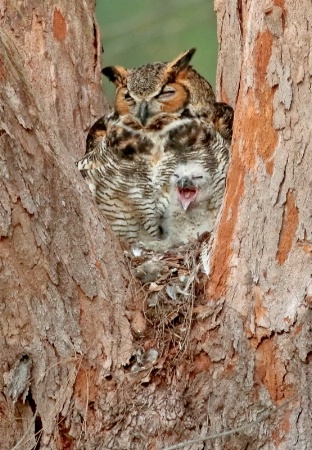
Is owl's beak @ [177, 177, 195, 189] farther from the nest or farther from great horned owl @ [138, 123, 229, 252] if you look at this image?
the nest

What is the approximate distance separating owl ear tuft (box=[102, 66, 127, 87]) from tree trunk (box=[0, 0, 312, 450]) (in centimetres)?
112

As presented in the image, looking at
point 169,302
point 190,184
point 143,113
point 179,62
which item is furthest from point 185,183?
point 169,302

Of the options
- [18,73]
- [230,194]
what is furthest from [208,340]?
[18,73]

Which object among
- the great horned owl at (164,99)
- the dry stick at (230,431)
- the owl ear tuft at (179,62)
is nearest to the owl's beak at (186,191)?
the great horned owl at (164,99)

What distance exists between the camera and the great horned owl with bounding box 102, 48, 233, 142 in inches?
144

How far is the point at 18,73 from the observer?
8.43ft

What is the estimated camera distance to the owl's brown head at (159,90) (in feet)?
12.0

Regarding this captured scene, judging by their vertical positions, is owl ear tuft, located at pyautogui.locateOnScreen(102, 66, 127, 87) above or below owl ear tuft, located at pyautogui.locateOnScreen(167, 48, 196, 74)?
below

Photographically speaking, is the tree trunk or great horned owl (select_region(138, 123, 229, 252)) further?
great horned owl (select_region(138, 123, 229, 252))

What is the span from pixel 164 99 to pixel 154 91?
0.05 metres

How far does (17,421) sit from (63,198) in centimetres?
59

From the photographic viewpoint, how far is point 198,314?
109 inches

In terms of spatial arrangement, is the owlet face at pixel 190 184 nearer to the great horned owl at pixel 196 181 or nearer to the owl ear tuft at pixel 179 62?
the great horned owl at pixel 196 181

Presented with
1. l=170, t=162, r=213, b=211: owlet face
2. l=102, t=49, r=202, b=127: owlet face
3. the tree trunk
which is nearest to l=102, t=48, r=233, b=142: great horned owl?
l=102, t=49, r=202, b=127: owlet face
